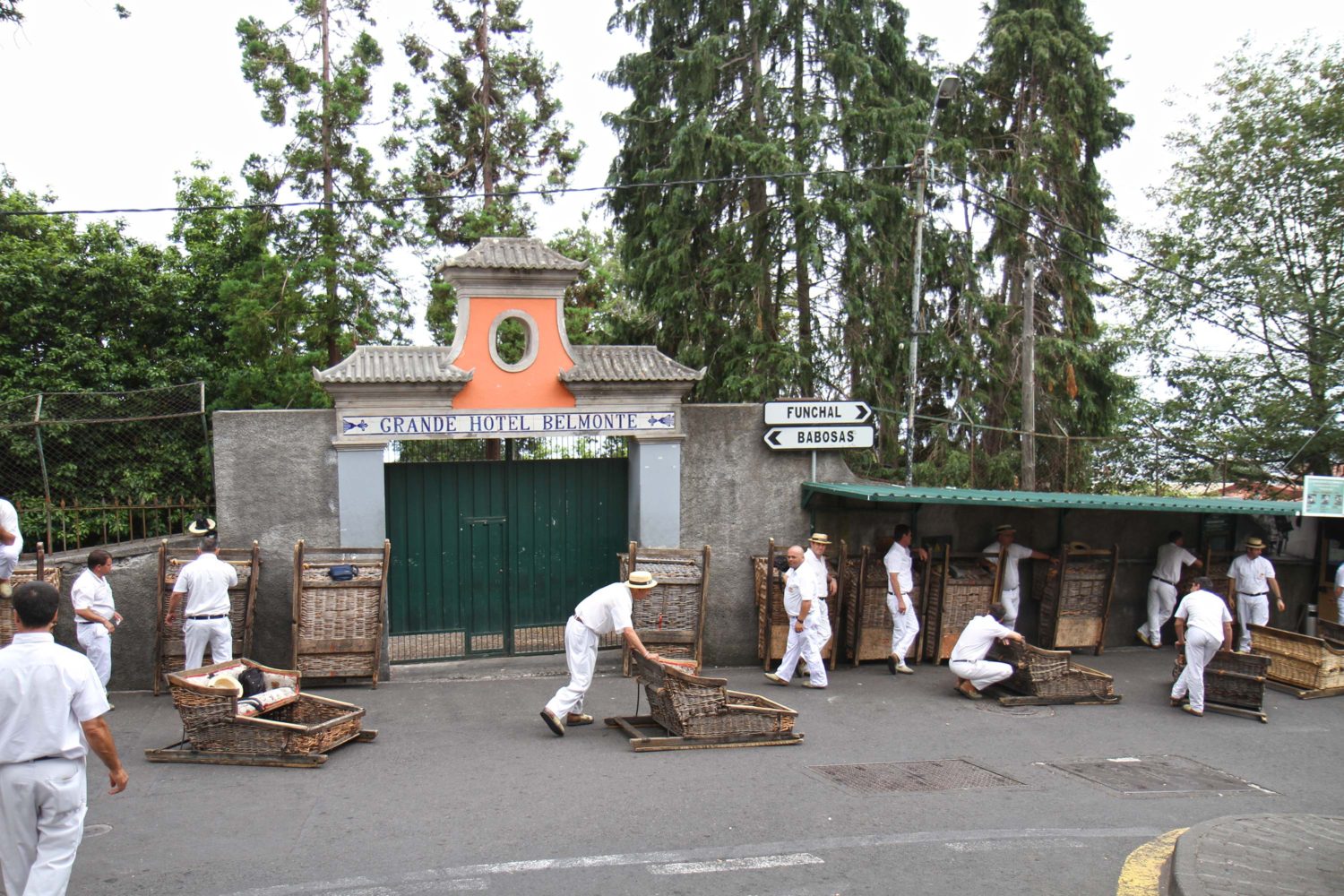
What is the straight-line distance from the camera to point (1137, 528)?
14297 millimetres

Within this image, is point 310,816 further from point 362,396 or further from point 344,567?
point 362,396

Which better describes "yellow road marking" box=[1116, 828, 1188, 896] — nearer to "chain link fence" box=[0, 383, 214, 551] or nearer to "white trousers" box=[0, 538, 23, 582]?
"white trousers" box=[0, 538, 23, 582]

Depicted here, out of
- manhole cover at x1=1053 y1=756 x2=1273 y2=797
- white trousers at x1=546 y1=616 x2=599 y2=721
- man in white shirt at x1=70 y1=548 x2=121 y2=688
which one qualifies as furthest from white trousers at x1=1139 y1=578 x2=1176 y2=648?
man in white shirt at x1=70 y1=548 x2=121 y2=688

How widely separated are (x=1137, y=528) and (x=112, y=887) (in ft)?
41.6

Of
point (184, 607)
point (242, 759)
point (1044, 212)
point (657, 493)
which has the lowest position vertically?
point (242, 759)

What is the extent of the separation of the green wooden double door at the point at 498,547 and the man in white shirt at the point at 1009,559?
4.62 metres

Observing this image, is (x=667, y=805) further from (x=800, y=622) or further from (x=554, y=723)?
(x=800, y=622)

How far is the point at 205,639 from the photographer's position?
1002 centimetres

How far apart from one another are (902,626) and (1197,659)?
3.06 meters

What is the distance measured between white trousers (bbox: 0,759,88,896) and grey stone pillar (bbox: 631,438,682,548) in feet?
25.3

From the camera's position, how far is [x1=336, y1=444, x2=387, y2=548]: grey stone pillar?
11.2m

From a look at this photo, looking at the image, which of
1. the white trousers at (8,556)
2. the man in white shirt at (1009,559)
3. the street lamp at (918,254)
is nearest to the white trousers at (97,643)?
the white trousers at (8,556)

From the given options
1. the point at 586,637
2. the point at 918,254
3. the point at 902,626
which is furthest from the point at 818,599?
the point at 918,254

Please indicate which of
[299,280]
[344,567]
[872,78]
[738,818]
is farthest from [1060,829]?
[299,280]
